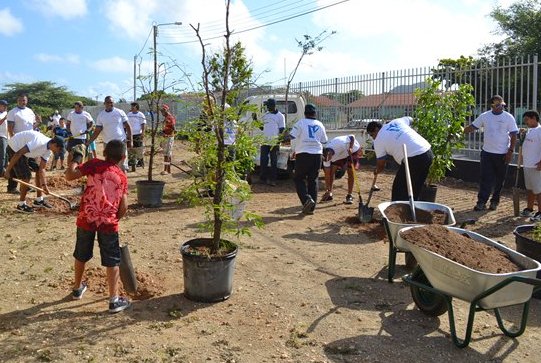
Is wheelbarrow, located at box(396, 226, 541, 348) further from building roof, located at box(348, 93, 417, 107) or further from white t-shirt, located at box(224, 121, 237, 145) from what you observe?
building roof, located at box(348, 93, 417, 107)

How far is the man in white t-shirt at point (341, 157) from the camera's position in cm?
957

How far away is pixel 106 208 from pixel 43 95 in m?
63.4

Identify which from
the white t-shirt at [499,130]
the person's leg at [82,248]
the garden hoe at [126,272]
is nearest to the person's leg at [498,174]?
the white t-shirt at [499,130]

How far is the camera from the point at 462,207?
30.5ft

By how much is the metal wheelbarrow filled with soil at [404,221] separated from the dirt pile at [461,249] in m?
0.40

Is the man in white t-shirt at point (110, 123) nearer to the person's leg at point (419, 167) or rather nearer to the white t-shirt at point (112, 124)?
the white t-shirt at point (112, 124)

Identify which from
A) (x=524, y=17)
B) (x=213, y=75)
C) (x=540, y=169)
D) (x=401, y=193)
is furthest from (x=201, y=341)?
(x=524, y=17)

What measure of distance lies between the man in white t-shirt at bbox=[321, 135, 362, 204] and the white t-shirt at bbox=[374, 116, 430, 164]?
261 cm

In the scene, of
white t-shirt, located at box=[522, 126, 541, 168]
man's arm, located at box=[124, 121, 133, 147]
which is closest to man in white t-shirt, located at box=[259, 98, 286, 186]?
man's arm, located at box=[124, 121, 133, 147]

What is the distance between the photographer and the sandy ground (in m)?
3.82

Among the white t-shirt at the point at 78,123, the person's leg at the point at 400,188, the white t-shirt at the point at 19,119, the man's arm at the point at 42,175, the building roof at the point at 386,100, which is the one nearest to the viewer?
the person's leg at the point at 400,188

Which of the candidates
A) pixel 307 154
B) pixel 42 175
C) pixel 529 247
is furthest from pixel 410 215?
pixel 42 175

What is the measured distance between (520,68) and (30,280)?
32.3ft

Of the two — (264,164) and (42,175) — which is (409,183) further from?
(264,164)
